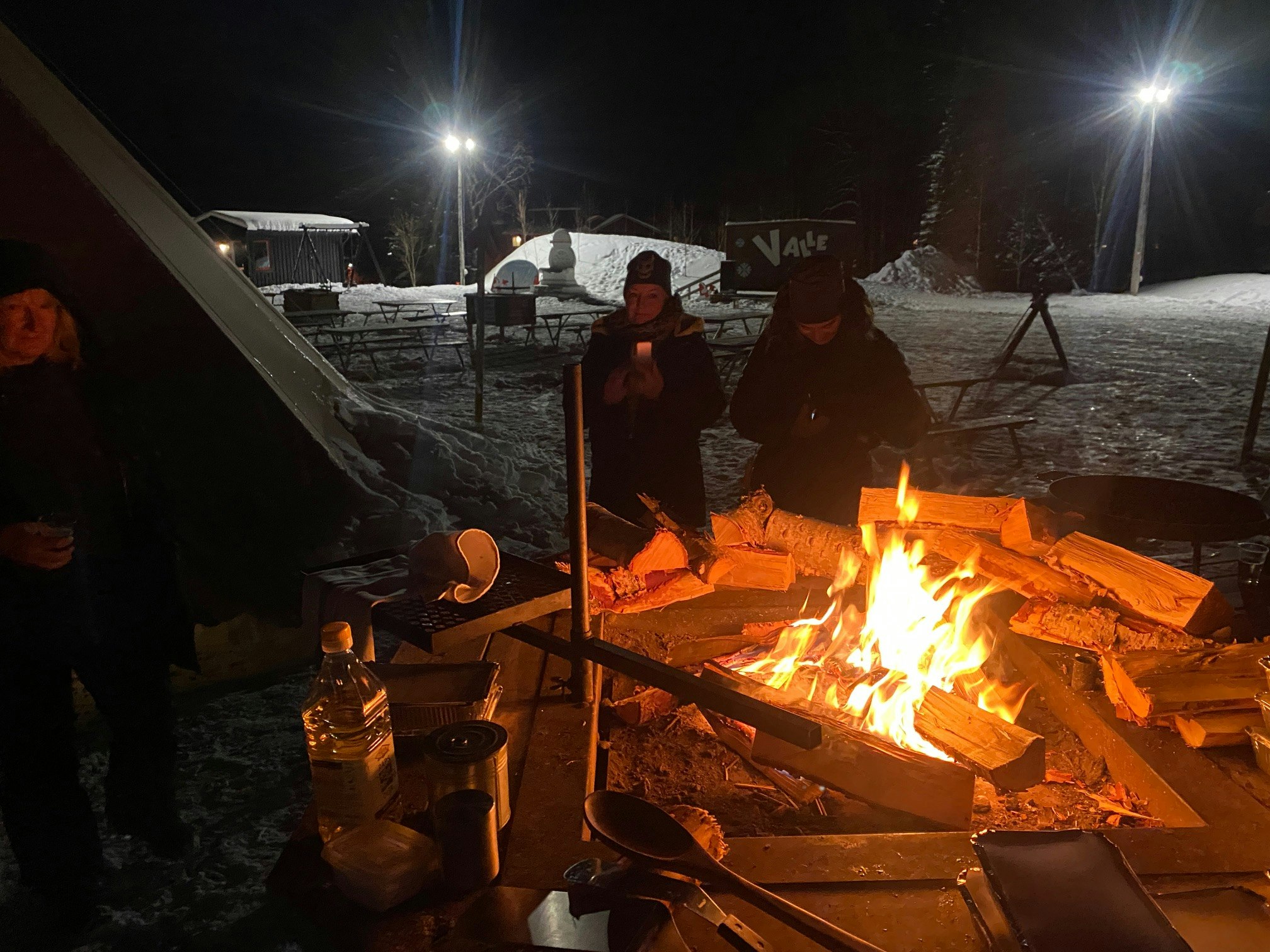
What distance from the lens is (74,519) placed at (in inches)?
103

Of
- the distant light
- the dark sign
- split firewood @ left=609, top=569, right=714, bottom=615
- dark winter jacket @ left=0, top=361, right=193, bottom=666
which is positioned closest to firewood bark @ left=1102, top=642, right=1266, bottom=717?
Answer: split firewood @ left=609, top=569, right=714, bottom=615

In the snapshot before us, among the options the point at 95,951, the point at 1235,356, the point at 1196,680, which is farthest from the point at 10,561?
the point at 1235,356

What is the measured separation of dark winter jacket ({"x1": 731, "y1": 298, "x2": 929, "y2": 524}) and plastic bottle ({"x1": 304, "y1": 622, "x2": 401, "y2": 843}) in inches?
91.6

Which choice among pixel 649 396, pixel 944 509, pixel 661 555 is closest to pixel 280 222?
pixel 649 396

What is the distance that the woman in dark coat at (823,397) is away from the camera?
345 cm

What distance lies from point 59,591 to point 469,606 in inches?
71.8

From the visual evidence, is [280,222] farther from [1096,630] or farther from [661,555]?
[1096,630]

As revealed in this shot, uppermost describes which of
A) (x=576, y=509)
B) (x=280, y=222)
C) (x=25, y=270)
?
(x=280, y=222)

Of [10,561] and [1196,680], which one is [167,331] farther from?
[1196,680]

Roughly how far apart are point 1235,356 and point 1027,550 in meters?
13.9

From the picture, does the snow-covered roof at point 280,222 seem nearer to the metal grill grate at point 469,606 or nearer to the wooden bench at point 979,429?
the wooden bench at point 979,429

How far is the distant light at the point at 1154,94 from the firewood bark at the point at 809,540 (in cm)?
2793

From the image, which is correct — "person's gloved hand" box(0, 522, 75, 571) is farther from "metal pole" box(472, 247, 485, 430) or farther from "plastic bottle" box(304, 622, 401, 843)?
"metal pole" box(472, 247, 485, 430)

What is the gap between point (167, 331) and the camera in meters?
4.86
